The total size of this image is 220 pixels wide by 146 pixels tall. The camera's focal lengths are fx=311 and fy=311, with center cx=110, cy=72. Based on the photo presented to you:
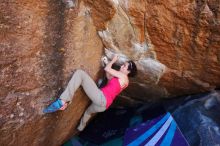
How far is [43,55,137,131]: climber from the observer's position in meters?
3.19

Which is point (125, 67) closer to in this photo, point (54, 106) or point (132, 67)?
point (132, 67)

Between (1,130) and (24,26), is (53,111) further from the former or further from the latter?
(24,26)

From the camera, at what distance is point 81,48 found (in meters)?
3.37

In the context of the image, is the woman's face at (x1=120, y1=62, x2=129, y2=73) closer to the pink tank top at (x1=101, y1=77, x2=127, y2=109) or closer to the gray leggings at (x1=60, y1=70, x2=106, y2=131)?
the pink tank top at (x1=101, y1=77, x2=127, y2=109)

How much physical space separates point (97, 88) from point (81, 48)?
1.56 feet

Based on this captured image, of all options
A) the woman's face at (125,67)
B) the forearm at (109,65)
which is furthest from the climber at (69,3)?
the woman's face at (125,67)

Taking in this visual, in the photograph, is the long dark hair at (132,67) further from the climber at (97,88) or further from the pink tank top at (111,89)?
the pink tank top at (111,89)

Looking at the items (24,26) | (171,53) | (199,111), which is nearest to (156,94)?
A: (199,111)

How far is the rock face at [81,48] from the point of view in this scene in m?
2.85

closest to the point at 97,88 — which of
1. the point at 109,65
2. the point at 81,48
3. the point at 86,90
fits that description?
the point at 86,90

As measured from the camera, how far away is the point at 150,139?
3.56m

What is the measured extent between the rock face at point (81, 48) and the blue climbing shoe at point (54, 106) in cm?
7

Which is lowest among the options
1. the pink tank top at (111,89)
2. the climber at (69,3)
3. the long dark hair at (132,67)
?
the pink tank top at (111,89)

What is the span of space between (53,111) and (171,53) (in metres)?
1.42
